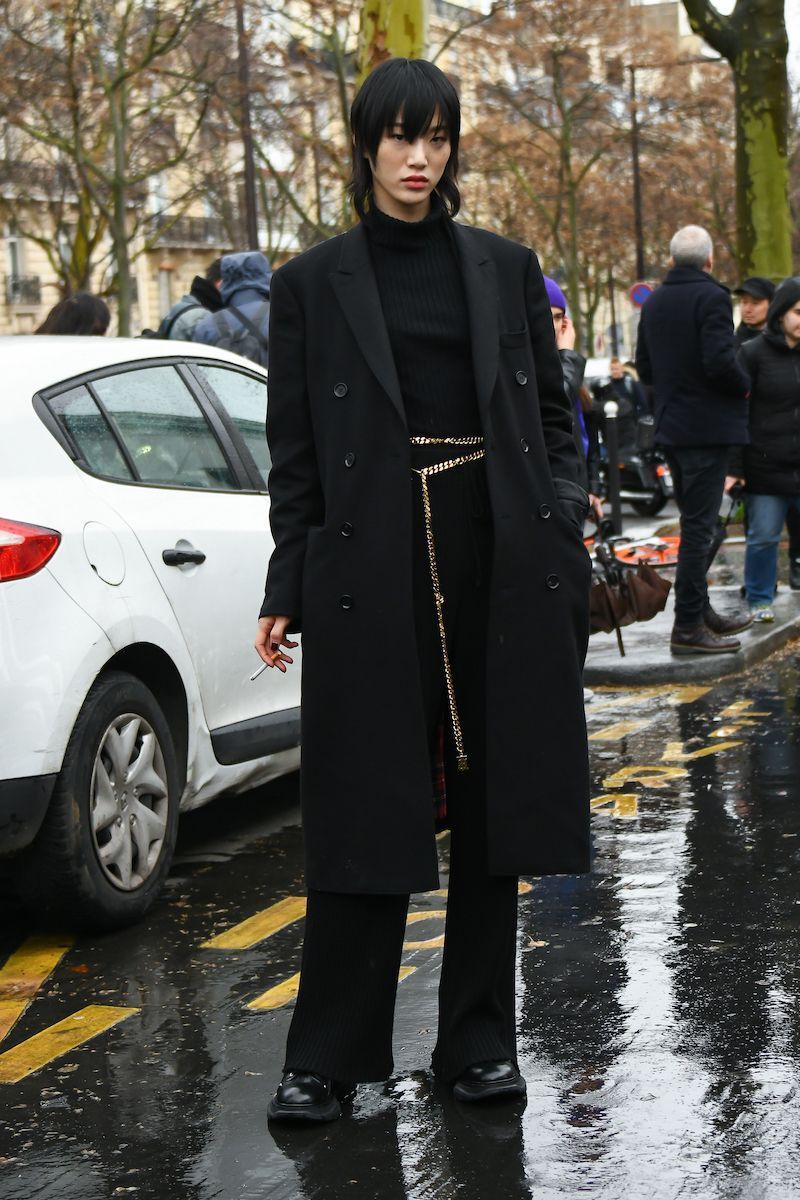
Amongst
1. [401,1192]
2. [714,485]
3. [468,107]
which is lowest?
→ [401,1192]

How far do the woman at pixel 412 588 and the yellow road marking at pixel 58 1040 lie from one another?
740mm

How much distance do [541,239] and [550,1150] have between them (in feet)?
168

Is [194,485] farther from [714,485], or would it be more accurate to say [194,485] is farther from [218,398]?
[714,485]

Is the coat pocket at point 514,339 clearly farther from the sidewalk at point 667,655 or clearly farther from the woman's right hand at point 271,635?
the sidewalk at point 667,655

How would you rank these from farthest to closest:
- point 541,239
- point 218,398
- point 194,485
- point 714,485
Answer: point 541,239 < point 714,485 < point 218,398 < point 194,485

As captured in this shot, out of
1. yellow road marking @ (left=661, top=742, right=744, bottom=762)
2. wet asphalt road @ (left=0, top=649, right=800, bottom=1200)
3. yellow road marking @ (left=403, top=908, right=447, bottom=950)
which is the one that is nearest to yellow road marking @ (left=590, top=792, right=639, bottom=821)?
wet asphalt road @ (left=0, top=649, right=800, bottom=1200)

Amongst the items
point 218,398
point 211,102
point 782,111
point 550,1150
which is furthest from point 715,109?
point 550,1150

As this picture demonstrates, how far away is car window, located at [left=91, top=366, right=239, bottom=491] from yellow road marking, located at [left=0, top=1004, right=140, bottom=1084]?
1.84 m

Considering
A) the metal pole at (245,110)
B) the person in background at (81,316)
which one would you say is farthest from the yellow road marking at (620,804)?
the metal pole at (245,110)

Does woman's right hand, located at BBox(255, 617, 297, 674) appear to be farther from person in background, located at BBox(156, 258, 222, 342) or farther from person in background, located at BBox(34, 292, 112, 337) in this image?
person in background, located at BBox(156, 258, 222, 342)

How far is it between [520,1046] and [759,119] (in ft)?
45.3

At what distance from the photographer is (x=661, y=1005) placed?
14.1ft

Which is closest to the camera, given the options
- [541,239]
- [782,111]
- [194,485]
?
[194,485]

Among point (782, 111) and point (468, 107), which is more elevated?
point (468, 107)
